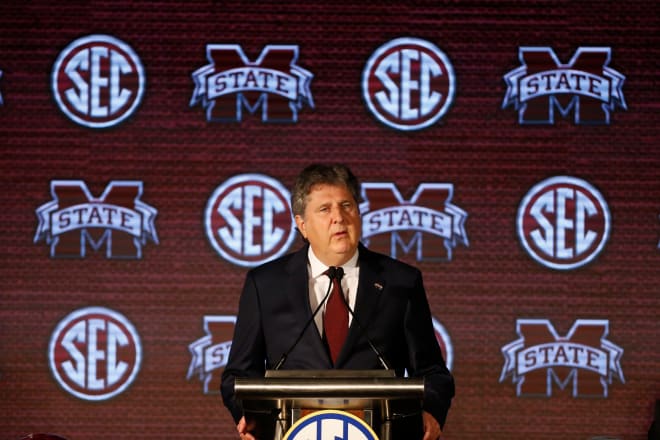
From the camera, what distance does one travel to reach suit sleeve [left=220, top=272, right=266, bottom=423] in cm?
236

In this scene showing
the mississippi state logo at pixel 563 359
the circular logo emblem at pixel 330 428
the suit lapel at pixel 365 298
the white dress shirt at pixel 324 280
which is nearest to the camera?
the circular logo emblem at pixel 330 428

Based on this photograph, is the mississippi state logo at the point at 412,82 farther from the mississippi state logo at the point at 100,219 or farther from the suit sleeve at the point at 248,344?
the suit sleeve at the point at 248,344

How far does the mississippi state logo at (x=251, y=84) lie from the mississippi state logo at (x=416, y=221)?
0.64 meters

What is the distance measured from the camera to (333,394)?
6.13 feet

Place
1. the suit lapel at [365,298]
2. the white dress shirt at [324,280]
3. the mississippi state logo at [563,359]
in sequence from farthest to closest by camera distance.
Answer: the mississippi state logo at [563,359] → the white dress shirt at [324,280] → the suit lapel at [365,298]

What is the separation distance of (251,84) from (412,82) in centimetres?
89

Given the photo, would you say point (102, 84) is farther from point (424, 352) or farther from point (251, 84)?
point (424, 352)

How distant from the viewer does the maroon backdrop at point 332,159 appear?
4.95 meters

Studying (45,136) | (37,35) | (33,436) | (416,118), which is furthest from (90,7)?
(33,436)

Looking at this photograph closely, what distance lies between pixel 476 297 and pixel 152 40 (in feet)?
7.49

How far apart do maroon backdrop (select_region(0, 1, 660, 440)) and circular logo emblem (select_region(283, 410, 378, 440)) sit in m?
3.14

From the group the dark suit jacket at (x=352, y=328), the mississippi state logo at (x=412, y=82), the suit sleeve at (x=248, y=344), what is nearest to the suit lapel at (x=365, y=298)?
the dark suit jacket at (x=352, y=328)

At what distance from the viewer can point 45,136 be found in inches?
198

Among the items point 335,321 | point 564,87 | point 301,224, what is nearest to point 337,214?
point 301,224
